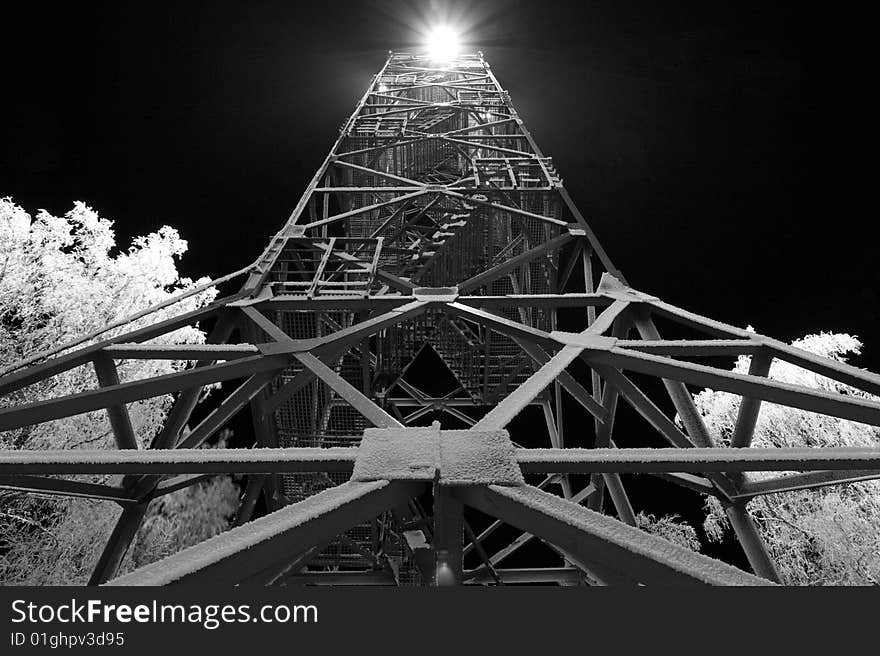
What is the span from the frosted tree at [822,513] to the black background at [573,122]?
3405 millimetres

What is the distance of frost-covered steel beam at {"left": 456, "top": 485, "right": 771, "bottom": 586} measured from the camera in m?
1.95

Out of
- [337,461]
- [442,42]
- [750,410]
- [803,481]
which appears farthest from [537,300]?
[442,42]

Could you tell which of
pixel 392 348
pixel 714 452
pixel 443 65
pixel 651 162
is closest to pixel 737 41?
pixel 651 162

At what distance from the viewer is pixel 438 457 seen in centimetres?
260

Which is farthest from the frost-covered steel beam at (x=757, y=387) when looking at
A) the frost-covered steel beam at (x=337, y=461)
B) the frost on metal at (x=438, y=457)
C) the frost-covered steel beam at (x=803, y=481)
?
the frost on metal at (x=438, y=457)

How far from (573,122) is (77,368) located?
18.7m

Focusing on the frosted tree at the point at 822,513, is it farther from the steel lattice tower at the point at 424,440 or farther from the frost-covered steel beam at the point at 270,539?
the frost-covered steel beam at the point at 270,539

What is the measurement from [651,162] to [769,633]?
66.0 feet

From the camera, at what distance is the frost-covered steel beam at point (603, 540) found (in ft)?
6.41

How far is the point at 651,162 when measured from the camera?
1947 centimetres

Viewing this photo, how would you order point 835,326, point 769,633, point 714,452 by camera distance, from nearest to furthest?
point 769,633, point 714,452, point 835,326

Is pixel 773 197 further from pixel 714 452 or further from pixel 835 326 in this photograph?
pixel 714 452

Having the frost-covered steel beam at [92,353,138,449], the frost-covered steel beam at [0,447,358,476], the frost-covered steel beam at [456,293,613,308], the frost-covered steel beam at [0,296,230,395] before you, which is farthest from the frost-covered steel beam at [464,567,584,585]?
the frost-covered steel beam at [0,447,358,476]

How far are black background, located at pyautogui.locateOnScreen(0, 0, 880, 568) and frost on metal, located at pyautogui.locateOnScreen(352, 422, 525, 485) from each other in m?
18.5
